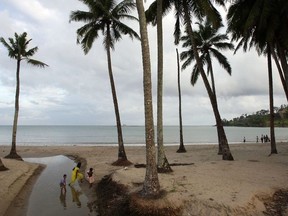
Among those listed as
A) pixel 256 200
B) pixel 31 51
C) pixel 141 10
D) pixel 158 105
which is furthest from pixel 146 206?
pixel 31 51

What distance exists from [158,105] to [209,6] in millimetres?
8026

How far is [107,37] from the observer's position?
2336cm

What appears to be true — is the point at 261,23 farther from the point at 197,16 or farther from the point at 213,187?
the point at 213,187

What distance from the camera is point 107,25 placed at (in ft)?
76.9

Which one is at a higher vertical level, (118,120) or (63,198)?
(118,120)

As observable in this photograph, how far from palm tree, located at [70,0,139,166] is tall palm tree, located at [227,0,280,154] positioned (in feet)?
24.4

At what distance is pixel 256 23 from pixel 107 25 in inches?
420

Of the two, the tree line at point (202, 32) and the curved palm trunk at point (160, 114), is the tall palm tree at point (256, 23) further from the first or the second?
the curved palm trunk at point (160, 114)

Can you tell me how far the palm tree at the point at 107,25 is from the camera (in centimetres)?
2231

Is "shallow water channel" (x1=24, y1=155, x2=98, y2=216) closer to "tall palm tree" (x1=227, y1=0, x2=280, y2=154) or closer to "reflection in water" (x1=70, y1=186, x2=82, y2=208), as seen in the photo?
"reflection in water" (x1=70, y1=186, x2=82, y2=208)

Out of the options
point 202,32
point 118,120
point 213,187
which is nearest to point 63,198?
point 213,187

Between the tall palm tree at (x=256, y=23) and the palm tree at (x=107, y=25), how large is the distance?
743 cm

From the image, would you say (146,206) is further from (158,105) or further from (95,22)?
(95,22)

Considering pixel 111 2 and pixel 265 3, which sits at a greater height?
pixel 111 2
